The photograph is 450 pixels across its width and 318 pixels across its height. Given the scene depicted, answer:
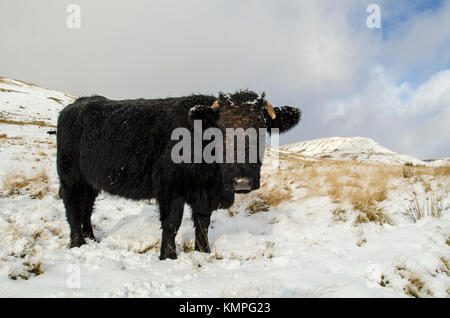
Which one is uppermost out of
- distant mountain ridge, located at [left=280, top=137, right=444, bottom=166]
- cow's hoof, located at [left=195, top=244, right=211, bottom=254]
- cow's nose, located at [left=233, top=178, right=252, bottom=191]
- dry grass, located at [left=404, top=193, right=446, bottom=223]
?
distant mountain ridge, located at [left=280, top=137, right=444, bottom=166]

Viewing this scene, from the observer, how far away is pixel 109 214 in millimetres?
6824

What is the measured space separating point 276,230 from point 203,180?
2278mm

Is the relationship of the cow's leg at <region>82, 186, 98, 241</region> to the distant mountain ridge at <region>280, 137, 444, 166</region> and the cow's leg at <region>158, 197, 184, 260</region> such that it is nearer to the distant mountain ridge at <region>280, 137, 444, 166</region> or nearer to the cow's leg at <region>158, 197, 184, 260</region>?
the cow's leg at <region>158, 197, 184, 260</region>

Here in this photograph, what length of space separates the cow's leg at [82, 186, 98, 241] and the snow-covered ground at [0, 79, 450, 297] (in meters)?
0.27

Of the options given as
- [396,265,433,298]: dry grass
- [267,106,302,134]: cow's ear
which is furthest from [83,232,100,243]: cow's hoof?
[396,265,433,298]: dry grass

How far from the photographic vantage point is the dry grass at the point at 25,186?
7.09 metres

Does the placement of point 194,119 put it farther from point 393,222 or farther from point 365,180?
point 365,180

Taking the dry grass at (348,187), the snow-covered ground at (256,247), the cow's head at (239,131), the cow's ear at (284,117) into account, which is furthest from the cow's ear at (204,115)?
the dry grass at (348,187)

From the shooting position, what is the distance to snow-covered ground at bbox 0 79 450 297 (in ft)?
8.89

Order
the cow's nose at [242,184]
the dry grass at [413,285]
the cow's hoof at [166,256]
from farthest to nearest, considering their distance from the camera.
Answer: the cow's hoof at [166,256], the cow's nose at [242,184], the dry grass at [413,285]

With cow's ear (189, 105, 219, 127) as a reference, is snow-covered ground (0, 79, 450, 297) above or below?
below

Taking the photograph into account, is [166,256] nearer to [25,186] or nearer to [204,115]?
[204,115]

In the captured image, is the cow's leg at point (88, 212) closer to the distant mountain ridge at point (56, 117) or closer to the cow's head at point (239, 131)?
the cow's head at point (239, 131)

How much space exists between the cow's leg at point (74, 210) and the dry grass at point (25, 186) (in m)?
2.33
